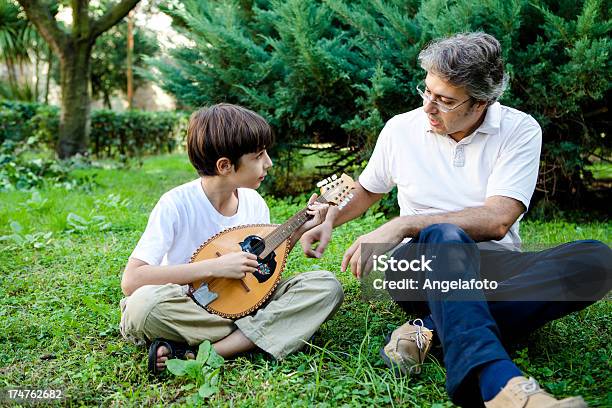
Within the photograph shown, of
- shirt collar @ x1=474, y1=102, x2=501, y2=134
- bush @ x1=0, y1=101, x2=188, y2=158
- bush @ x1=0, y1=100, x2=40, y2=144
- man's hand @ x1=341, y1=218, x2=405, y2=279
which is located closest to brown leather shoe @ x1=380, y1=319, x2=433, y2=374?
man's hand @ x1=341, y1=218, x2=405, y2=279

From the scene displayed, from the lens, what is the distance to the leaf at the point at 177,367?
223cm

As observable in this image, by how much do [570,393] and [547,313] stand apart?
0.29 m

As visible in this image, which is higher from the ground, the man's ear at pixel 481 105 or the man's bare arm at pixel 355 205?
the man's ear at pixel 481 105

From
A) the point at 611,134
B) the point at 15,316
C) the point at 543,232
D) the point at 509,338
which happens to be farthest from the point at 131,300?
the point at 611,134

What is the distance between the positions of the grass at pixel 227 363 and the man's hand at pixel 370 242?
340 mm

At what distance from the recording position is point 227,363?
240cm

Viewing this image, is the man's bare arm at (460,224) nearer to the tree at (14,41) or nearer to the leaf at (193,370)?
the leaf at (193,370)

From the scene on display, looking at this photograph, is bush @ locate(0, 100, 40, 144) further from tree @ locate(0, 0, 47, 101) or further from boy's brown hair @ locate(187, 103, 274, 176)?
boy's brown hair @ locate(187, 103, 274, 176)

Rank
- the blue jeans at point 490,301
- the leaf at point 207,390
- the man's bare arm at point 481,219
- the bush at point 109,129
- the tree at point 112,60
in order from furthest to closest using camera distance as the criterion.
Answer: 1. the tree at point 112,60
2. the bush at point 109,129
3. the man's bare arm at point 481,219
4. the leaf at point 207,390
5. the blue jeans at point 490,301

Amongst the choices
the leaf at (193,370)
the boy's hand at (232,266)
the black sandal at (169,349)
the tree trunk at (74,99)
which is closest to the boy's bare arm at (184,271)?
the boy's hand at (232,266)

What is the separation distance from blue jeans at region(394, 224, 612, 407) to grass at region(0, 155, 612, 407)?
21 centimetres

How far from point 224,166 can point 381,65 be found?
254 centimetres

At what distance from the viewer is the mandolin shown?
97.3 inches

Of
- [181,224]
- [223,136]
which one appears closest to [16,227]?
[181,224]
